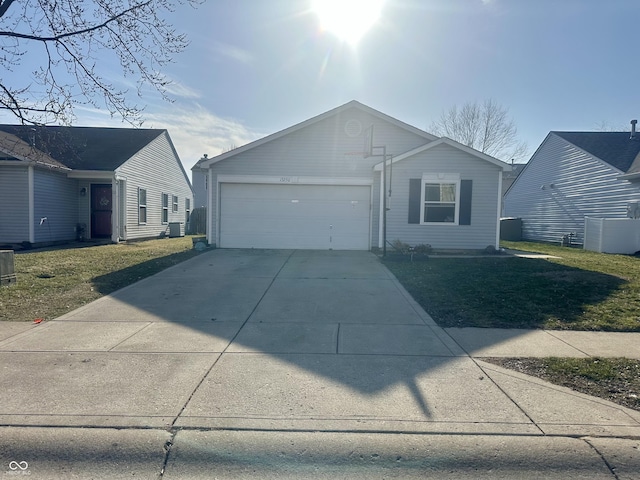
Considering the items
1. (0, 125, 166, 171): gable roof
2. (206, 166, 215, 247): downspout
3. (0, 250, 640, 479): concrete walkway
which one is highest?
(0, 125, 166, 171): gable roof

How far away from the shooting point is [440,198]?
44.1 feet

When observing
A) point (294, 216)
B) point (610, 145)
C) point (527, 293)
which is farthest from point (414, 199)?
point (610, 145)

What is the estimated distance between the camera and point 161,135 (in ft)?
68.3

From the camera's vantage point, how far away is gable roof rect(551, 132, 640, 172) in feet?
54.4

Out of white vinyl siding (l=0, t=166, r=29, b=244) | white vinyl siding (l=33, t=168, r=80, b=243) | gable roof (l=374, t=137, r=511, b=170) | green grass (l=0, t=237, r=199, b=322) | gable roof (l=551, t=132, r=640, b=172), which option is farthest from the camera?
gable roof (l=551, t=132, r=640, b=172)

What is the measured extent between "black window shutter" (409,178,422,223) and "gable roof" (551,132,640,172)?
9297 mm

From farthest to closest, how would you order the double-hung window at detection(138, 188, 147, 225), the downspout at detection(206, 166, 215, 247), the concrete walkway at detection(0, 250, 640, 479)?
the double-hung window at detection(138, 188, 147, 225) < the downspout at detection(206, 166, 215, 247) < the concrete walkway at detection(0, 250, 640, 479)

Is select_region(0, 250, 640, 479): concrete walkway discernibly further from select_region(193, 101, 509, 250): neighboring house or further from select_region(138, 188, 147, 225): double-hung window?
select_region(138, 188, 147, 225): double-hung window

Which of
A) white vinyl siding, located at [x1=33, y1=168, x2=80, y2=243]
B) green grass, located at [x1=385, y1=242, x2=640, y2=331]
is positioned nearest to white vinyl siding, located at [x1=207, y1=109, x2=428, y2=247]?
green grass, located at [x1=385, y1=242, x2=640, y2=331]

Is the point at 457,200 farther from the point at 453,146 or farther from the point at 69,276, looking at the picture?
the point at 69,276

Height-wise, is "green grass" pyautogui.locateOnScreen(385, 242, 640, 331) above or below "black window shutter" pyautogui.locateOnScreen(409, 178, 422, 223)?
below

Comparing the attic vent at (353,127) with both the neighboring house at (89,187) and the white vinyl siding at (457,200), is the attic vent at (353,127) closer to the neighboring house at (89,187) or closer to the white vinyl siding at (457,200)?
the white vinyl siding at (457,200)

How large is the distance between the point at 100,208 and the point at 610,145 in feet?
77.1

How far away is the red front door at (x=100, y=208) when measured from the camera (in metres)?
17.3
